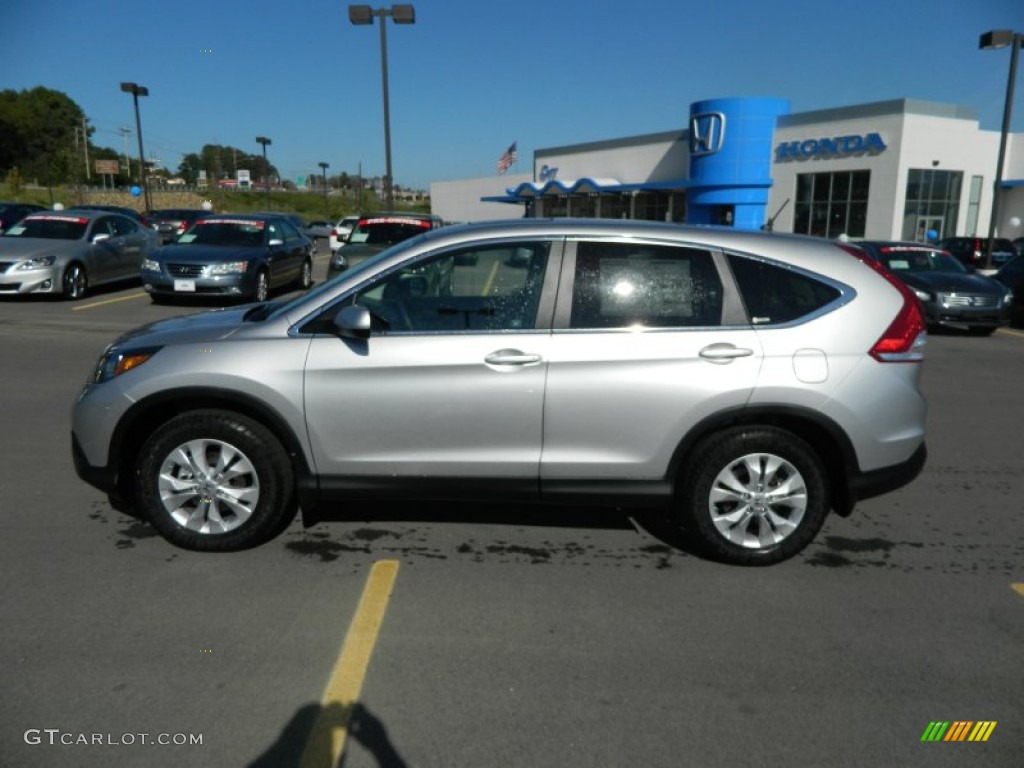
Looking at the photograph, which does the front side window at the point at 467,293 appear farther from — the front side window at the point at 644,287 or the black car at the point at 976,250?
the black car at the point at 976,250

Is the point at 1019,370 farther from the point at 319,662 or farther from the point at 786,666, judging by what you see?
the point at 319,662

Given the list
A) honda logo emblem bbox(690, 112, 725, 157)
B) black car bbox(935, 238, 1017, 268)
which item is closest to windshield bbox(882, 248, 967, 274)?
black car bbox(935, 238, 1017, 268)

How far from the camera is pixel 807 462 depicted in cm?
391

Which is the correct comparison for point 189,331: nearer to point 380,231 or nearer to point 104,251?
point 380,231

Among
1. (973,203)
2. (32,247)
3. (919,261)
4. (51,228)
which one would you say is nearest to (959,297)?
(919,261)

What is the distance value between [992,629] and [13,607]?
4.29 m

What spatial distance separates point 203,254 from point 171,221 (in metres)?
21.8

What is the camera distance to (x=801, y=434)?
3.99 meters

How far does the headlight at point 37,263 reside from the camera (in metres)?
13.6

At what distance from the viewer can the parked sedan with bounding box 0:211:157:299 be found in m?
13.7

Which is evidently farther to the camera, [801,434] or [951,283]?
[951,283]

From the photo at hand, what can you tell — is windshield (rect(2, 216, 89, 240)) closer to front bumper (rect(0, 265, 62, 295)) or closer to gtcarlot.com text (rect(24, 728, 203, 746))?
front bumper (rect(0, 265, 62, 295))

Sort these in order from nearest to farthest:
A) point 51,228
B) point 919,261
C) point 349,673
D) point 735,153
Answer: point 349,673
point 919,261
point 51,228
point 735,153

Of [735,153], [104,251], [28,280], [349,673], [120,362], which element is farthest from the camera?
[735,153]
